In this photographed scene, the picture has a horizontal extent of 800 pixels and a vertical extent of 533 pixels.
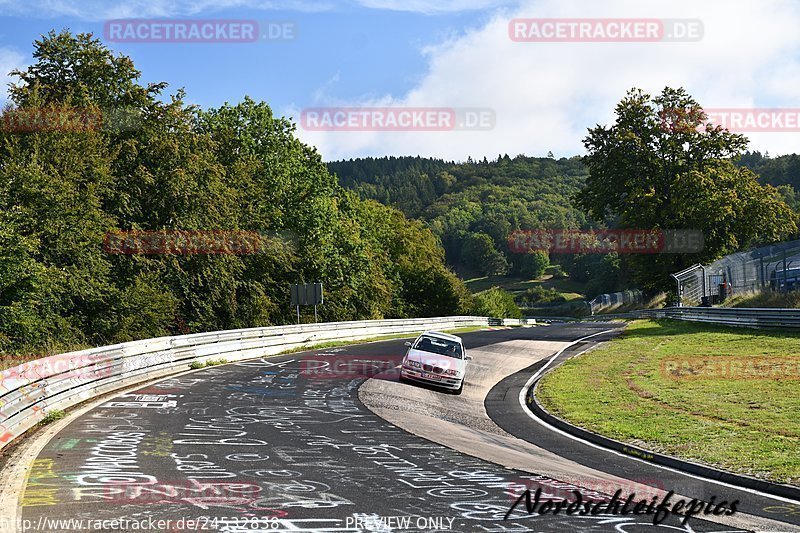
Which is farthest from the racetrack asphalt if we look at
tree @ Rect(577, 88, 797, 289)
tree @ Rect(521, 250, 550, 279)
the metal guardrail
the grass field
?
tree @ Rect(521, 250, 550, 279)

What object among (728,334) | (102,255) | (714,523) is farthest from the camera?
(102,255)

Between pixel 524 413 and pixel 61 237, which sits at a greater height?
pixel 61 237

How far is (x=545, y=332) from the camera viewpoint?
4338 cm

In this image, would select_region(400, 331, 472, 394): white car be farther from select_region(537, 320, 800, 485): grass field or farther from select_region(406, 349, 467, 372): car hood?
select_region(537, 320, 800, 485): grass field

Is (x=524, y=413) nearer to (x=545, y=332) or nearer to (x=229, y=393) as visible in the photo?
(x=229, y=393)

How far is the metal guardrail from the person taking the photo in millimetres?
30578

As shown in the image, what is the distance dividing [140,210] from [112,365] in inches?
988

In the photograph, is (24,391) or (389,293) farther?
(389,293)

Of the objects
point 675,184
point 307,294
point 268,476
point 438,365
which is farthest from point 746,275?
point 268,476

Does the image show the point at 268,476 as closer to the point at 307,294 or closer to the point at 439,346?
the point at 439,346

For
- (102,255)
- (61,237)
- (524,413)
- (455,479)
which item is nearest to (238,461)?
(455,479)

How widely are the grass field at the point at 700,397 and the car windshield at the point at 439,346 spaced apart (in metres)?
2.63

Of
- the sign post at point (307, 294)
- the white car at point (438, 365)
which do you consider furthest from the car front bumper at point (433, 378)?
the sign post at point (307, 294)

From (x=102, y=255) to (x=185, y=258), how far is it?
19.8ft
